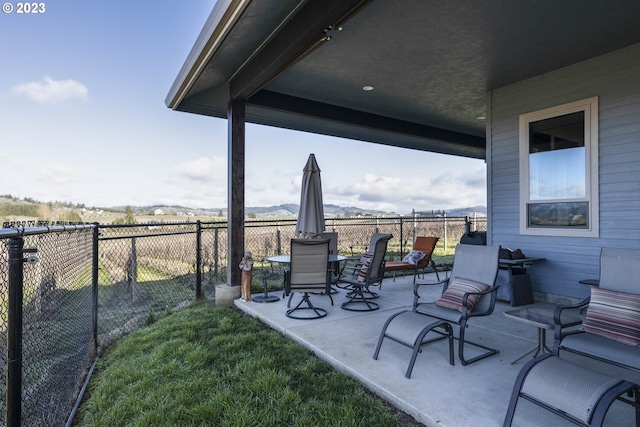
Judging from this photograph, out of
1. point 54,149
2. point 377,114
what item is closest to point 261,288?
point 377,114

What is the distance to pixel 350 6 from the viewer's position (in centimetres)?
289

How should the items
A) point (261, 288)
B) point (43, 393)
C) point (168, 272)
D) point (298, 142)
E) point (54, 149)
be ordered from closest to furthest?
point (43, 393), point (261, 288), point (168, 272), point (298, 142), point (54, 149)

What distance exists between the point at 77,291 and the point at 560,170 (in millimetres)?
5933

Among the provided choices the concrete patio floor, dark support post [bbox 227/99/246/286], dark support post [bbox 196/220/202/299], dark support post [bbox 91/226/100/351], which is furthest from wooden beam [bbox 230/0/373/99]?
the concrete patio floor

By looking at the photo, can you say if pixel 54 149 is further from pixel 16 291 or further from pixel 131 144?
pixel 16 291

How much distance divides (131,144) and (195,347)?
68.0ft

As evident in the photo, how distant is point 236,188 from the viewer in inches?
201

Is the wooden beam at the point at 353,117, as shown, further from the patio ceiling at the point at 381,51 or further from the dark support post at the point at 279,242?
the dark support post at the point at 279,242

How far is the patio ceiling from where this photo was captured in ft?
10.7

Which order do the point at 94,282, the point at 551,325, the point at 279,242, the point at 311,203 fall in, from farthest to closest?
the point at 279,242, the point at 311,203, the point at 94,282, the point at 551,325

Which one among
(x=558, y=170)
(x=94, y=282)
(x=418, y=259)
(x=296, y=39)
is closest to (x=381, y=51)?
(x=296, y=39)

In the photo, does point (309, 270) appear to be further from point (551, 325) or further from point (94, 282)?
point (551, 325)

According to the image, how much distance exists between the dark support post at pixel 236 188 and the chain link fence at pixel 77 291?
Result: 0.63 metres

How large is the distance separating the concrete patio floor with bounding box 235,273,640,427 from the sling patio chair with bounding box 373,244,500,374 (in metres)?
0.13
